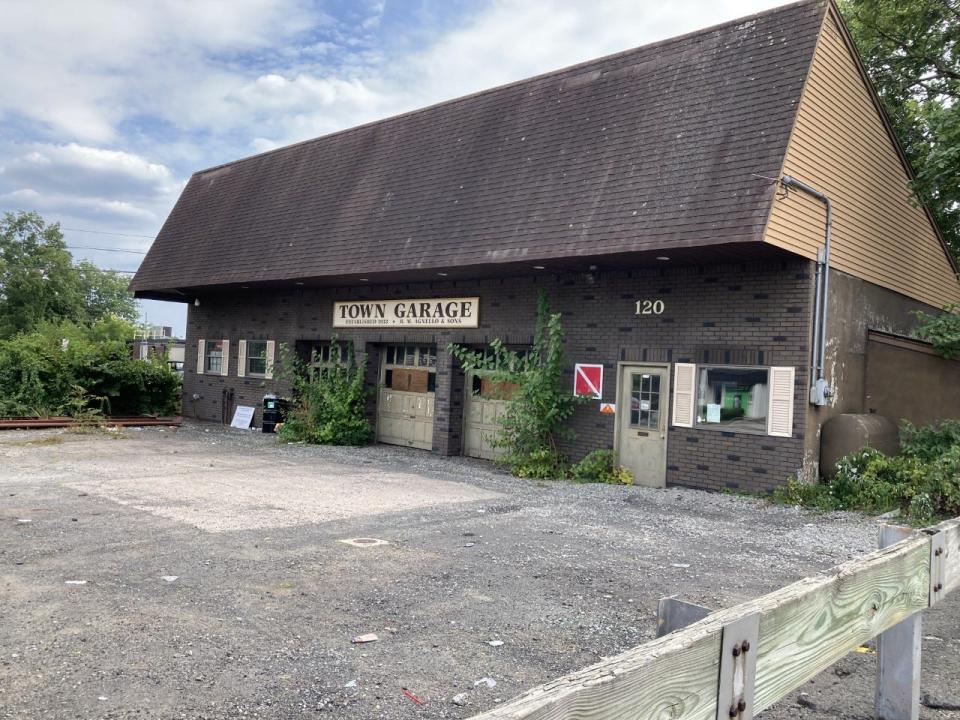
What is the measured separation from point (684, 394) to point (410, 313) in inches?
277

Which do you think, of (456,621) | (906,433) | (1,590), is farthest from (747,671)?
(906,433)

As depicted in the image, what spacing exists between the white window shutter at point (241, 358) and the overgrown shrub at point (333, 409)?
3.43 meters

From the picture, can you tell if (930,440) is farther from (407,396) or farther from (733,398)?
(407,396)

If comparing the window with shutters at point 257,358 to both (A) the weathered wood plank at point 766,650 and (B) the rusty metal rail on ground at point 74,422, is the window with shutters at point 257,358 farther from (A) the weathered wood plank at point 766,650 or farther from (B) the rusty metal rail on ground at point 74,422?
(A) the weathered wood plank at point 766,650

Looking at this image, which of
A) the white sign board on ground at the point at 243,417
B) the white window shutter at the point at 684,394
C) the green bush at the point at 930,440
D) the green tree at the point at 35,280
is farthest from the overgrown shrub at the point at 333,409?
the green tree at the point at 35,280

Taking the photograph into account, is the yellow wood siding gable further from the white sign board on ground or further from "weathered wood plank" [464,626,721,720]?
the white sign board on ground

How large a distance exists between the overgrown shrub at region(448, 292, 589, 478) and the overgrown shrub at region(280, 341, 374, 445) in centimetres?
448

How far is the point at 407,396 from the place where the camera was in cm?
1830

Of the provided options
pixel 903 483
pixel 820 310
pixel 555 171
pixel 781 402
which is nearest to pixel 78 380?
pixel 555 171

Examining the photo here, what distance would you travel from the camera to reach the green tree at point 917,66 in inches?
680

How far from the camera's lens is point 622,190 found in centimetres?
1316

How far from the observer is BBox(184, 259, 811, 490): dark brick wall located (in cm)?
1214

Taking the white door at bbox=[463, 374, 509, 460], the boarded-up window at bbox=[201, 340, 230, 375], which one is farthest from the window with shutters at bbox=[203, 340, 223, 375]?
the white door at bbox=[463, 374, 509, 460]

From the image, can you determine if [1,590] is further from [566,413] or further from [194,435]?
[194,435]
